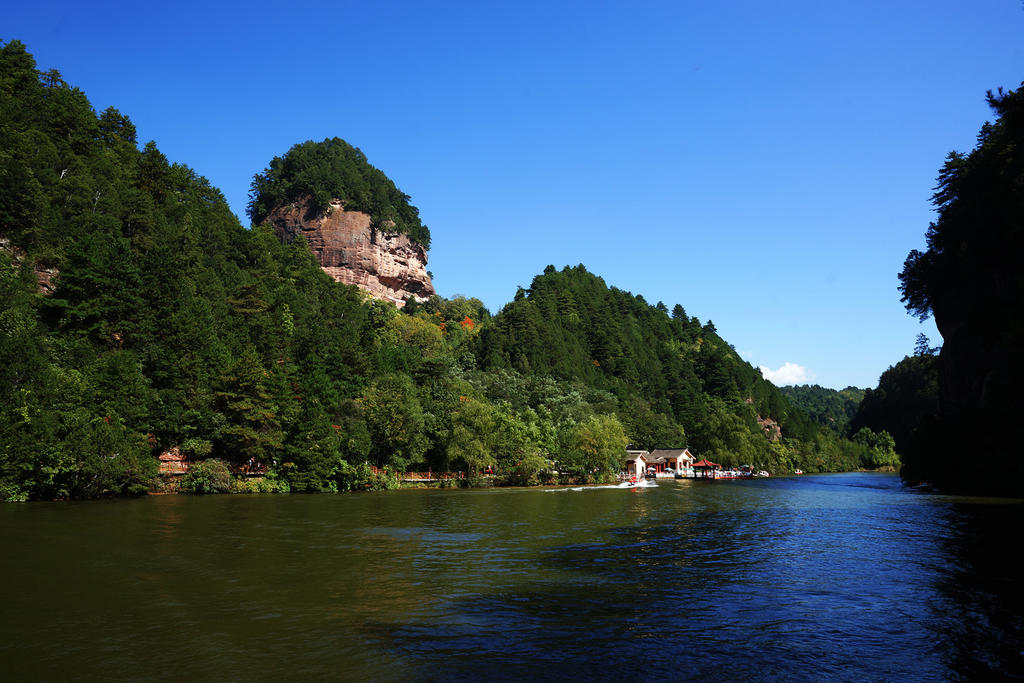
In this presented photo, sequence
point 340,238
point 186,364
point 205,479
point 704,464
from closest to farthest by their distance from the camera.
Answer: point 205,479
point 186,364
point 704,464
point 340,238

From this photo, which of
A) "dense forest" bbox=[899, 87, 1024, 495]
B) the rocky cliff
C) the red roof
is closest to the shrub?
"dense forest" bbox=[899, 87, 1024, 495]

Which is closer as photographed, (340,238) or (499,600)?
(499,600)

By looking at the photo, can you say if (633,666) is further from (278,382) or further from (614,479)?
(614,479)

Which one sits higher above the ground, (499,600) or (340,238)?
(340,238)

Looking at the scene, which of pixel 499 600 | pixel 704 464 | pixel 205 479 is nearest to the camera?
pixel 499 600

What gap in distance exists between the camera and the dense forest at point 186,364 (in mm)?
48562

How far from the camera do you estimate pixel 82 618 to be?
16.7m

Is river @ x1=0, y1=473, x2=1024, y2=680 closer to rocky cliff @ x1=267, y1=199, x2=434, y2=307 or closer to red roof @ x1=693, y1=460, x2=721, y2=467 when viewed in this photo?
red roof @ x1=693, y1=460, x2=721, y2=467

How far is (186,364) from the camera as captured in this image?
204 ft

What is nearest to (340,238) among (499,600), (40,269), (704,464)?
(704,464)

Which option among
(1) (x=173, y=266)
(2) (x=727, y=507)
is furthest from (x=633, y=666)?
(1) (x=173, y=266)

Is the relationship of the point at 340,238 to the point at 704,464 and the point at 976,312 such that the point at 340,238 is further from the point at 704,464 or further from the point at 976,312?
the point at 976,312

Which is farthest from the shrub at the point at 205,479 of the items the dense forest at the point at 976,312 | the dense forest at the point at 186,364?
the dense forest at the point at 976,312

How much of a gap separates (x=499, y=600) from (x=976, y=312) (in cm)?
6681
